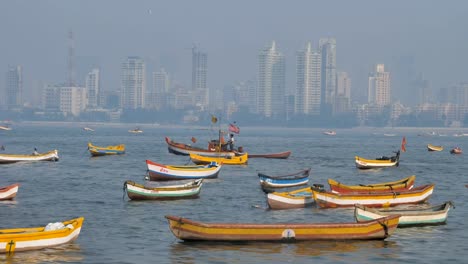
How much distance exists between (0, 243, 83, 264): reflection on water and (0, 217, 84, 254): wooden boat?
8.3 inches

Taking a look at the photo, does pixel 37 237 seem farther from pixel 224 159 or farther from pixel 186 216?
pixel 224 159

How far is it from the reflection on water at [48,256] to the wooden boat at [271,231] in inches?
172

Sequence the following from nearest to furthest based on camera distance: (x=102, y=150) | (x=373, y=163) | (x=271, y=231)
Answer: (x=271, y=231) < (x=373, y=163) < (x=102, y=150)

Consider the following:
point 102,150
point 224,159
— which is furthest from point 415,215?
point 102,150

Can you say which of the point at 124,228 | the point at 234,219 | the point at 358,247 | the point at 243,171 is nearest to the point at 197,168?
the point at 243,171

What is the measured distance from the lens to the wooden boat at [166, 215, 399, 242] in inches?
1577

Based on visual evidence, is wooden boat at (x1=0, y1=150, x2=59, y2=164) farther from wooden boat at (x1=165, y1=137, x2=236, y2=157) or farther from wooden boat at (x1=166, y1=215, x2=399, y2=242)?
wooden boat at (x1=166, y1=215, x2=399, y2=242)

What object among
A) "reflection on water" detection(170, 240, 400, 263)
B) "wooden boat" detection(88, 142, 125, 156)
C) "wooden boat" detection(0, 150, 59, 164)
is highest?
"reflection on water" detection(170, 240, 400, 263)

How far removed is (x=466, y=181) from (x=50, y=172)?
38687 mm

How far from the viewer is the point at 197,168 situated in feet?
244

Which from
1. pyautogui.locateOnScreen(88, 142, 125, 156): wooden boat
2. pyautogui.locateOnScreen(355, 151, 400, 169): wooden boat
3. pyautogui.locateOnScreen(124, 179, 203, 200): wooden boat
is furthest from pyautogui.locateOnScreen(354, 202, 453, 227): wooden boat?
pyautogui.locateOnScreen(88, 142, 125, 156): wooden boat

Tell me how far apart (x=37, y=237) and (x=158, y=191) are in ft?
63.4

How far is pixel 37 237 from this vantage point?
3788cm

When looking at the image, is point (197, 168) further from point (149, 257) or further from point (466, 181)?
point (149, 257)
